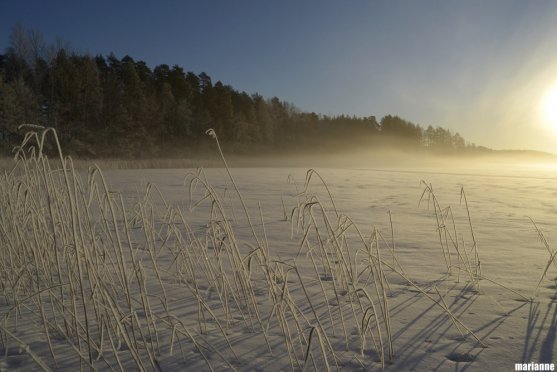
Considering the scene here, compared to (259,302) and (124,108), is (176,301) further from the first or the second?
(124,108)

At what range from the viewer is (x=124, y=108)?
26.3 metres

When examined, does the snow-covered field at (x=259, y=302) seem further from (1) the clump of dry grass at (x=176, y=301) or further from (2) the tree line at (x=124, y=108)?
(2) the tree line at (x=124, y=108)

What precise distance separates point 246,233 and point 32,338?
235 cm

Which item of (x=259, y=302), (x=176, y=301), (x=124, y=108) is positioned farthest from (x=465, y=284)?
(x=124, y=108)

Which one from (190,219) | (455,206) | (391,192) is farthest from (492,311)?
(391,192)

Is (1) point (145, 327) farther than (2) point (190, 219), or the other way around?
(2) point (190, 219)

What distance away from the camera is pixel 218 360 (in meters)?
1.52

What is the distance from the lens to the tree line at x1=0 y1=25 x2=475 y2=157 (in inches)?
942

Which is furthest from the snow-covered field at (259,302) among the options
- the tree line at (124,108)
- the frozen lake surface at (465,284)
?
the tree line at (124,108)

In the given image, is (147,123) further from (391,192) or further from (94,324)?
(94,324)

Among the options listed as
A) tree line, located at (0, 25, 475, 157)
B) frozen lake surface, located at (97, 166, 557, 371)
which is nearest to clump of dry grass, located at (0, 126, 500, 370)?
frozen lake surface, located at (97, 166, 557, 371)

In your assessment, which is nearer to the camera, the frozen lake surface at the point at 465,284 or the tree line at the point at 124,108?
the frozen lake surface at the point at 465,284

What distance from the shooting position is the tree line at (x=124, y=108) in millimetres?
23922

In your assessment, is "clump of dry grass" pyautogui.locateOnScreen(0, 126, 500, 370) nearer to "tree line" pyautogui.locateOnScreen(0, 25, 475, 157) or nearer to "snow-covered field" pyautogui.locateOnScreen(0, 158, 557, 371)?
"snow-covered field" pyautogui.locateOnScreen(0, 158, 557, 371)
